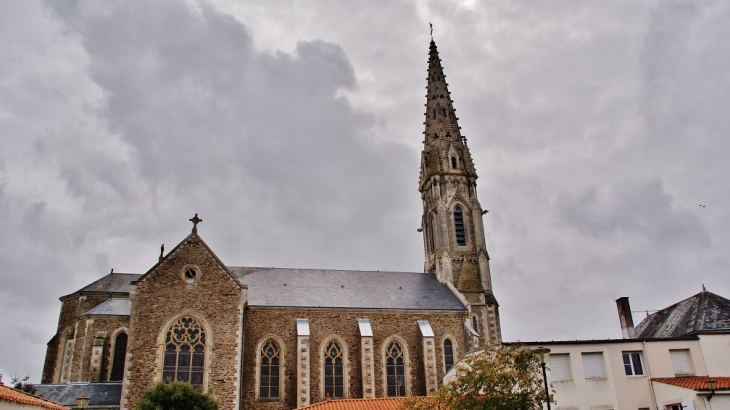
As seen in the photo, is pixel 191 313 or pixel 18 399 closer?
pixel 18 399

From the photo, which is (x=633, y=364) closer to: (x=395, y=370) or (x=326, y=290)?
(x=395, y=370)

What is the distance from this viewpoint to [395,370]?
33.3 meters

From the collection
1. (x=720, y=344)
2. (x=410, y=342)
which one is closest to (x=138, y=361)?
(x=410, y=342)

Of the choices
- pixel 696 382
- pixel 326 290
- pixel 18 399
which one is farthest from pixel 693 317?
pixel 18 399

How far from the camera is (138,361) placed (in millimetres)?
27953

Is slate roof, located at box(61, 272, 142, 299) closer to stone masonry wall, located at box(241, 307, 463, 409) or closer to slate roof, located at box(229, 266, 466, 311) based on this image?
slate roof, located at box(229, 266, 466, 311)

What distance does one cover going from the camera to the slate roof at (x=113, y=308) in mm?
32062

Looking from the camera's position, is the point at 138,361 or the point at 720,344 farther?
the point at 138,361

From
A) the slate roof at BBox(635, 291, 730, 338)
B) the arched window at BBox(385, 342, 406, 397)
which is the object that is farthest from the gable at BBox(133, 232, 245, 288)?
the slate roof at BBox(635, 291, 730, 338)

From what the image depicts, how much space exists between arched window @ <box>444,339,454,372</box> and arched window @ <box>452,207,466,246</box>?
11013 millimetres

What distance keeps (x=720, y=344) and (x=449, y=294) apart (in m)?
17.0

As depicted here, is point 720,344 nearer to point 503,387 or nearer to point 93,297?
point 503,387

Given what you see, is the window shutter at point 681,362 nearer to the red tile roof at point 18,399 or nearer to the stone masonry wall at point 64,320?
the red tile roof at point 18,399

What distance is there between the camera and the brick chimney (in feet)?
119
